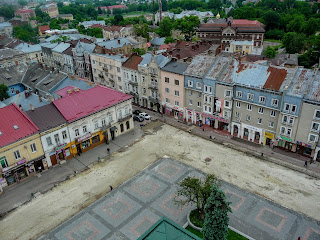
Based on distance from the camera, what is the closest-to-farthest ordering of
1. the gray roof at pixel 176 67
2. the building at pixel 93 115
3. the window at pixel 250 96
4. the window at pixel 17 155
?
the window at pixel 17 155, the window at pixel 250 96, the building at pixel 93 115, the gray roof at pixel 176 67

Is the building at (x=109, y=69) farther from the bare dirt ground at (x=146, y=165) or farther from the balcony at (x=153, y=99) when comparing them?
the bare dirt ground at (x=146, y=165)

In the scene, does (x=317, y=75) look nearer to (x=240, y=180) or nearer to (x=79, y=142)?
(x=240, y=180)

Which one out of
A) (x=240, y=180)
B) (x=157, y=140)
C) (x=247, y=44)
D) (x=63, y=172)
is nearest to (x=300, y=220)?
(x=240, y=180)

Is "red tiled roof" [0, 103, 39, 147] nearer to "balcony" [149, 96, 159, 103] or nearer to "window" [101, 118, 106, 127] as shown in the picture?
"window" [101, 118, 106, 127]

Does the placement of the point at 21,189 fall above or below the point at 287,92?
below

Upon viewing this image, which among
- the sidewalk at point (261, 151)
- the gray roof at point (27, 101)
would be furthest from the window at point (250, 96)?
the gray roof at point (27, 101)

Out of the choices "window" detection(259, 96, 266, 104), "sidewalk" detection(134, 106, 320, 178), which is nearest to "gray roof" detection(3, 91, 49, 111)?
"sidewalk" detection(134, 106, 320, 178)
